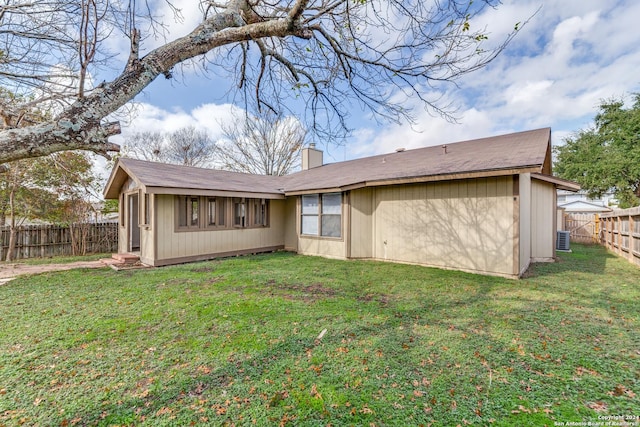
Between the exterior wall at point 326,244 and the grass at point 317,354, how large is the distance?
3.33m

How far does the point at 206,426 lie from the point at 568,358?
11.4ft

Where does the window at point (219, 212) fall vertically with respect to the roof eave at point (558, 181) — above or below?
below

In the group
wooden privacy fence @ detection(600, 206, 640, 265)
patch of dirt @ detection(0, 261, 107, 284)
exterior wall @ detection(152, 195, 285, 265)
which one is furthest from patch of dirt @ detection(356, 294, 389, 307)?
wooden privacy fence @ detection(600, 206, 640, 265)

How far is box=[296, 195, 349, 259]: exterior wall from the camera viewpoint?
8.79 meters

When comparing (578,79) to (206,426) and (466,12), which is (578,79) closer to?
(466,12)

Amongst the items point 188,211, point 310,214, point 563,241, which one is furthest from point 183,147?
point 563,241

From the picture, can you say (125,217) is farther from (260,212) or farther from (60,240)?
(260,212)

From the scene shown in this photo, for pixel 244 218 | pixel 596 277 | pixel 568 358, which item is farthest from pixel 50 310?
pixel 596 277

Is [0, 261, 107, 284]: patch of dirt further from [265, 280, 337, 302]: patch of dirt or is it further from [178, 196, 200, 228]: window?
[265, 280, 337, 302]: patch of dirt

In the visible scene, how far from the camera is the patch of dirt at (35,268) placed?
6535 mm

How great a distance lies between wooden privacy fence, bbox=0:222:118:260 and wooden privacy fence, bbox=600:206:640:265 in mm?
17205

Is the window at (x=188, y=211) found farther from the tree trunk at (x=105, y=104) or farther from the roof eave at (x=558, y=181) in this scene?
the roof eave at (x=558, y=181)

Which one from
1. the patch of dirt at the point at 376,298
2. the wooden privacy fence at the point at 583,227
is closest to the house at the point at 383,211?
the patch of dirt at the point at 376,298

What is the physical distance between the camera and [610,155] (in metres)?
17.8
